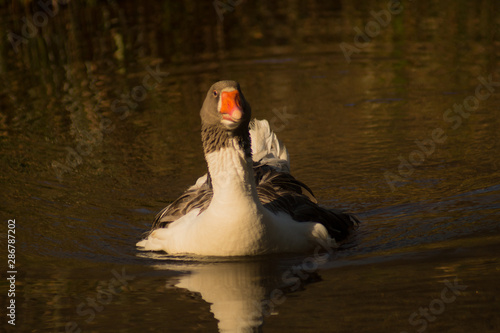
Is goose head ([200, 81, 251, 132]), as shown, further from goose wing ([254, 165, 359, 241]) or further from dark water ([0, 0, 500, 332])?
dark water ([0, 0, 500, 332])

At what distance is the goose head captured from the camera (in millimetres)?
6555

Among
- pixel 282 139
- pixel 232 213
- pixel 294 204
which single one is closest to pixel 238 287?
pixel 232 213

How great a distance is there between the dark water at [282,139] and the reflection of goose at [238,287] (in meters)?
0.02

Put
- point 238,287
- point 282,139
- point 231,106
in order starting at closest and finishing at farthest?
point 238,287
point 231,106
point 282,139

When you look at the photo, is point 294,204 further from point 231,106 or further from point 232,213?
point 231,106

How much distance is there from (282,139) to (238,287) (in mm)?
5171

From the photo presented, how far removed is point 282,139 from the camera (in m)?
11.3

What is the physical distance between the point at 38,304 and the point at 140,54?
33.9 feet

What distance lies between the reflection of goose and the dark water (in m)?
0.02

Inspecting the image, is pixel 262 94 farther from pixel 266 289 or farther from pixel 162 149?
pixel 266 289

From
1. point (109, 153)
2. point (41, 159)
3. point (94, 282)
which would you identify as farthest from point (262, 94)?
point (94, 282)

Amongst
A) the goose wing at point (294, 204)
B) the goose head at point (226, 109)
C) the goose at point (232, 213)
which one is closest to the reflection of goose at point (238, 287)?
the goose at point (232, 213)

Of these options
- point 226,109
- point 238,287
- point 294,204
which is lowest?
point 238,287

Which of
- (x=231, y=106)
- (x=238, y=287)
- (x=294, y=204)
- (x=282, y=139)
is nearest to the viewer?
(x=238, y=287)
